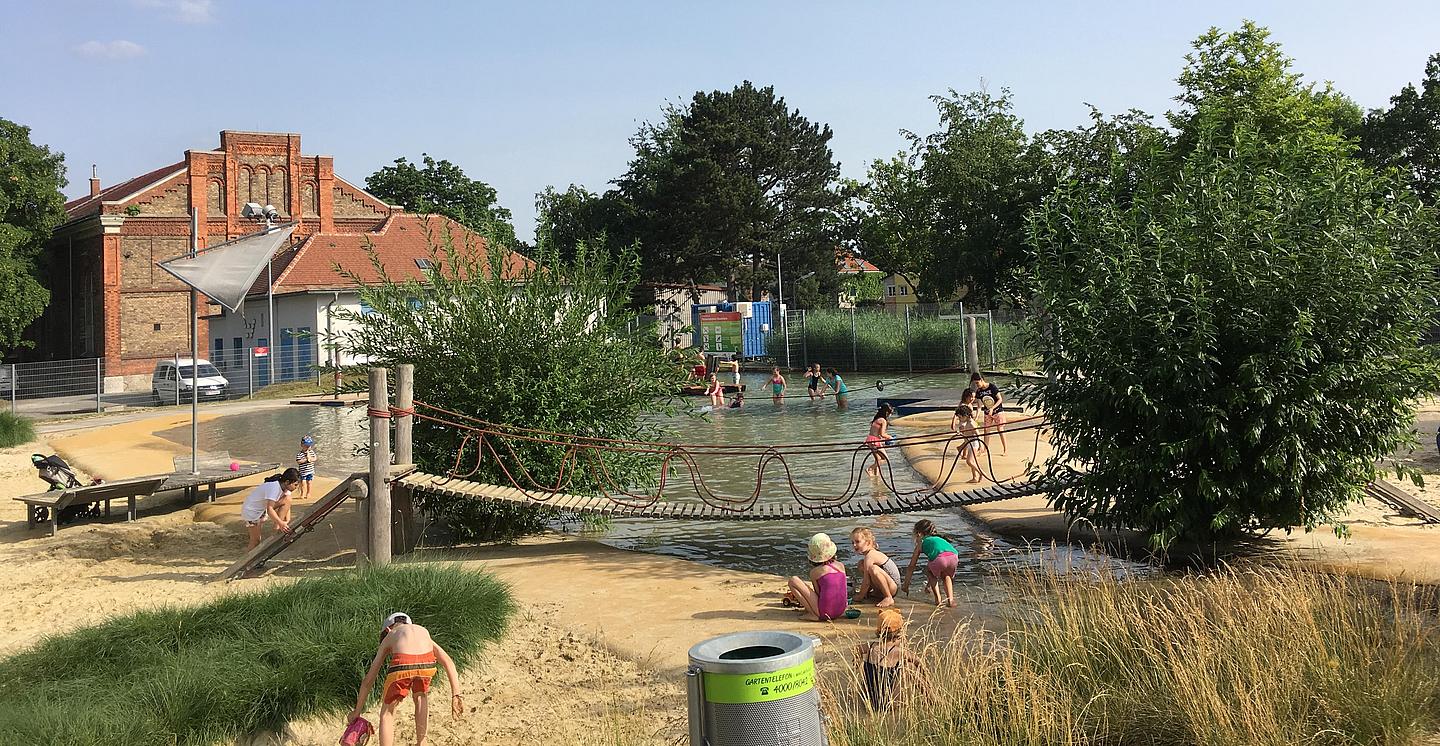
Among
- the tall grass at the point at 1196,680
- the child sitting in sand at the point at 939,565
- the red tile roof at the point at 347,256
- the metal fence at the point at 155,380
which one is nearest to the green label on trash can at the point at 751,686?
the tall grass at the point at 1196,680

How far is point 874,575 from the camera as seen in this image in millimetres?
10008

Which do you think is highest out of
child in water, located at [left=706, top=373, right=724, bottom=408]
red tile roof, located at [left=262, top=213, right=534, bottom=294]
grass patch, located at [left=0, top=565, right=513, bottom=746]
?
red tile roof, located at [left=262, top=213, right=534, bottom=294]

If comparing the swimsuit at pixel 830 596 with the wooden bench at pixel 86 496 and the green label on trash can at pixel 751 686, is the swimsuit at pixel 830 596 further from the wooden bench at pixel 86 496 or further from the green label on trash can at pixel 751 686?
the wooden bench at pixel 86 496

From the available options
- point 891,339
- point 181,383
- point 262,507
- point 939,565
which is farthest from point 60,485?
point 891,339

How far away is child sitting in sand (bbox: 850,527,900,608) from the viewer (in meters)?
10.0

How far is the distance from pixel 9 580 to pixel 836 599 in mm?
8538

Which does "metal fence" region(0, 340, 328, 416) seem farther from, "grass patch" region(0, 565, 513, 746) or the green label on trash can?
the green label on trash can

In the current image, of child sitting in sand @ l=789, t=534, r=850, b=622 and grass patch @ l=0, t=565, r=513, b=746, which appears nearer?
grass patch @ l=0, t=565, r=513, b=746

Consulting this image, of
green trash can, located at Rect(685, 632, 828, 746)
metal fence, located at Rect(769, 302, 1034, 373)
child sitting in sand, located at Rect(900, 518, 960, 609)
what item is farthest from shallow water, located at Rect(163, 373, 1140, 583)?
metal fence, located at Rect(769, 302, 1034, 373)

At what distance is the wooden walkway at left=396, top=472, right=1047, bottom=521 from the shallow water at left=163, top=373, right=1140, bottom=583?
1.97 feet

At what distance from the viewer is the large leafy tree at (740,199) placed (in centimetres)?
5953

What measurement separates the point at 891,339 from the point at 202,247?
3112 centimetres

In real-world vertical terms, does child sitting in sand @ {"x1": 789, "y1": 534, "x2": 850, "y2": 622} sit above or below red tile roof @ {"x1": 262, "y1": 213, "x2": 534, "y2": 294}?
below

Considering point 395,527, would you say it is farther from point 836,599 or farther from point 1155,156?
point 1155,156
